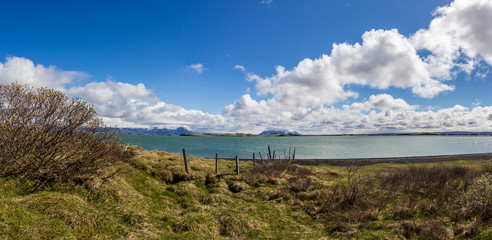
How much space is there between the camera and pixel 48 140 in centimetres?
912

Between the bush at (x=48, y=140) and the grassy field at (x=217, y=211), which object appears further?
the bush at (x=48, y=140)

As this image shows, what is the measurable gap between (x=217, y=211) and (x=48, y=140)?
7769mm

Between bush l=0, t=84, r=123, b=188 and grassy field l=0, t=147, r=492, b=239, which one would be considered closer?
grassy field l=0, t=147, r=492, b=239

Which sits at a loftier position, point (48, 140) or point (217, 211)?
point (48, 140)

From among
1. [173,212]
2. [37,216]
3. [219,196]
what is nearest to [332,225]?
[219,196]

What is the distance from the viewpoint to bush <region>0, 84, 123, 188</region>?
813cm

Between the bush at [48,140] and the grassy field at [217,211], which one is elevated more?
the bush at [48,140]

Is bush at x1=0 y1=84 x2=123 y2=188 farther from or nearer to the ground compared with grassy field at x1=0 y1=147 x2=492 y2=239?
farther from the ground

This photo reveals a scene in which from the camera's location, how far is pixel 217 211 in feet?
34.3

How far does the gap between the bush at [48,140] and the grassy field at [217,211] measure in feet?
1.87

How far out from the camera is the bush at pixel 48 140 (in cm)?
813

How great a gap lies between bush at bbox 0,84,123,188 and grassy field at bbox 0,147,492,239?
571 mm

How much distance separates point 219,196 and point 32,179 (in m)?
8.64

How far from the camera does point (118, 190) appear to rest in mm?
10148
